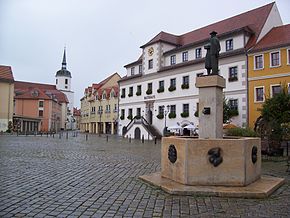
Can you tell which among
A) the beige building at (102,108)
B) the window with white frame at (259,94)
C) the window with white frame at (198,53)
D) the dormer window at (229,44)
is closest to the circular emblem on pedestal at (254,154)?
the window with white frame at (259,94)

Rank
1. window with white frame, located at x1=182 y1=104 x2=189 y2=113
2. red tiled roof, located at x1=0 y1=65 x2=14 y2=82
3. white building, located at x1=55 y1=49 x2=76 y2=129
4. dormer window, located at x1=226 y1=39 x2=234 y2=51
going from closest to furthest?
1. dormer window, located at x1=226 y1=39 x2=234 y2=51
2. window with white frame, located at x1=182 y1=104 x2=189 y2=113
3. red tiled roof, located at x1=0 y1=65 x2=14 y2=82
4. white building, located at x1=55 y1=49 x2=76 y2=129

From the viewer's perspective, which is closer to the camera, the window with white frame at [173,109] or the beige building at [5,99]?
the window with white frame at [173,109]

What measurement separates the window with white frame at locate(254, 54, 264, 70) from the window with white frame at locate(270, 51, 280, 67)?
0.92m

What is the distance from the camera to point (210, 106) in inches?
354

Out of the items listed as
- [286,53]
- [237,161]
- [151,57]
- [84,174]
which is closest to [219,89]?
[237,161]

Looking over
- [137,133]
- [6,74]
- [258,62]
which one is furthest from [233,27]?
[6,74]

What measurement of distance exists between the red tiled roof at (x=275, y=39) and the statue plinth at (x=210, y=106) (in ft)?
73.8

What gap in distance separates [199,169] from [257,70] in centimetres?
2526

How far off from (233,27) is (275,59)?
8.90 m

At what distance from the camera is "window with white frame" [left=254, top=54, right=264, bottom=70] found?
2991 cm

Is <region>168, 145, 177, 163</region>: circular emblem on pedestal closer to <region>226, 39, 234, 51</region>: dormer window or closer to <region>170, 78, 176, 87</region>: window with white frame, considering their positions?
<region>226, 39, 234, 51</region>: dormer window

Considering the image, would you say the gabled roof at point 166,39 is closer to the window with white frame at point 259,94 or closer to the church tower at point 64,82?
the window with white frame at point 259,94

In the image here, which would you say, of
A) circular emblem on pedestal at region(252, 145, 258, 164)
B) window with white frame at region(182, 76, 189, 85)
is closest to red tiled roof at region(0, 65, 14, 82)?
window with white frame at region(182, 76, 189, 85)

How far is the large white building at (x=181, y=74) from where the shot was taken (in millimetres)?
31891
